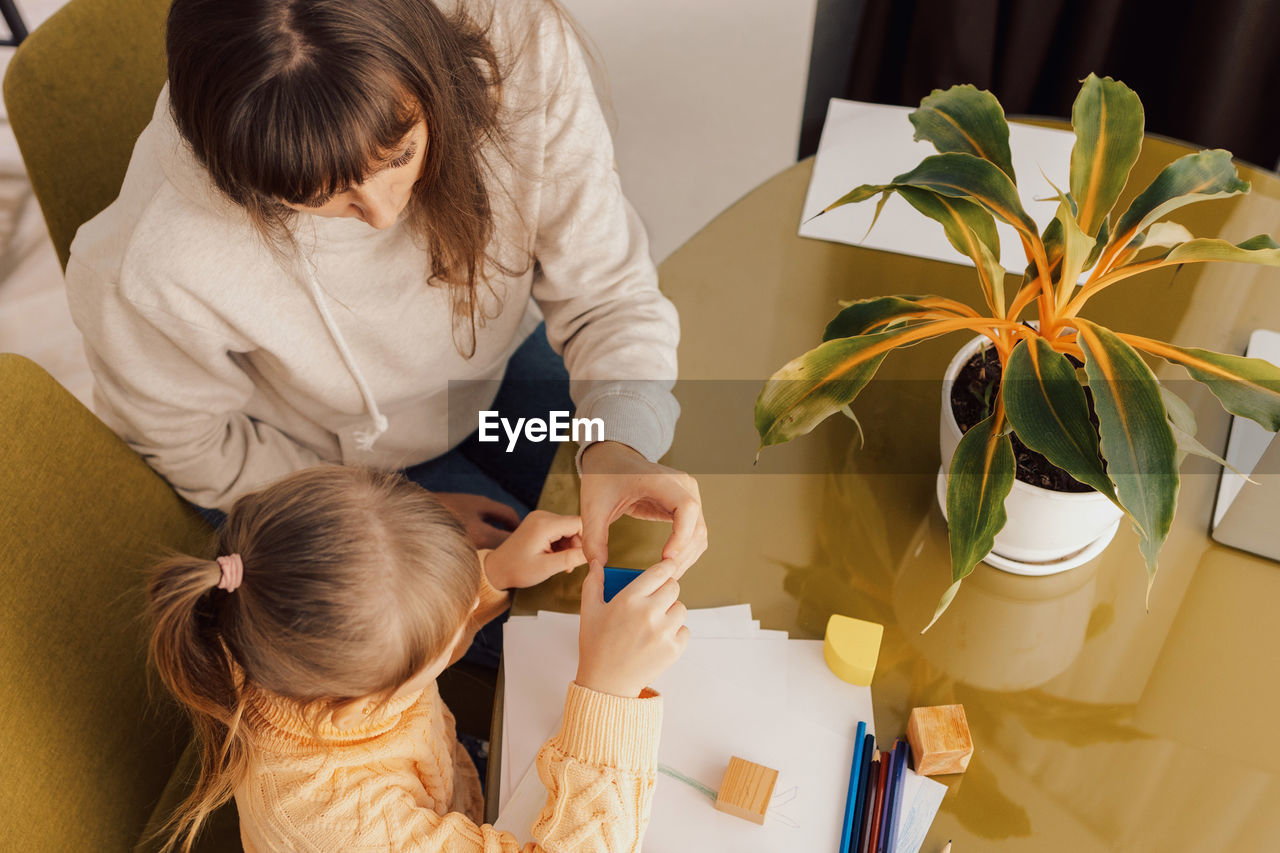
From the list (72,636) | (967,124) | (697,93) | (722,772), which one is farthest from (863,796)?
→ (697,93)

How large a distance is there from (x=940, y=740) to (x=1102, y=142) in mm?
460

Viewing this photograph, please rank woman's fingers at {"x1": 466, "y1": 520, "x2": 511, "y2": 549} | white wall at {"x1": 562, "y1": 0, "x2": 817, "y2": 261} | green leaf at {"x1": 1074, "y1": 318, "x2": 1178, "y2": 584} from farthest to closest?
white wall at {"x1": 562, "y1": 0, "x2": 817, "y2": 261}
woman's fingers at {"x1": 466, "y1": 520, "x2": 511, "y2": 549}
green leaf at {"x1": 1074, "y1": 318, "x2": 1178, "y2": 584}

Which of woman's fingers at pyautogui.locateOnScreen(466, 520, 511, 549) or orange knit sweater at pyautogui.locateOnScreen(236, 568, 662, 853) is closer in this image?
orange knit sweater at pyautogui.locateOnScreen(236, 568, 662, 853)

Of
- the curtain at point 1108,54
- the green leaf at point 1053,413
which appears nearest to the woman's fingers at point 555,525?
the green leaf at point 1053,413

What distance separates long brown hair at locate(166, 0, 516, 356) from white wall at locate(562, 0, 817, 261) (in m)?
0.86

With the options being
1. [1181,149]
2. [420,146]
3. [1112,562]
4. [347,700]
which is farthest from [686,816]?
[1181,149]

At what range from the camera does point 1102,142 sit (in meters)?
0.71

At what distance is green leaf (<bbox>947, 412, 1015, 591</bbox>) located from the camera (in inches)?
25.2

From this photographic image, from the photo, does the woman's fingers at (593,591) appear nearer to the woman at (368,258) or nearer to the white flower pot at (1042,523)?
the woman at (368,258)

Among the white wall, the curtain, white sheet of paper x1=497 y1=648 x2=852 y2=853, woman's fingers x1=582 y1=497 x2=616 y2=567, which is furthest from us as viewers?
the white wall

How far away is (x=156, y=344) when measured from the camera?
892mm

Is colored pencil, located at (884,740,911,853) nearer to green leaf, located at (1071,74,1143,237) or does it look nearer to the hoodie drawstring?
green leaf, located at (1071,74,1143,237)

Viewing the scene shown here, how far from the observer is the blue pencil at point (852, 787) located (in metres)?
0.68

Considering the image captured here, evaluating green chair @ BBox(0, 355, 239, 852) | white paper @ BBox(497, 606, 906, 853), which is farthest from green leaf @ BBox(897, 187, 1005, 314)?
green chair @ BBox(0, 355, 239, 852)
